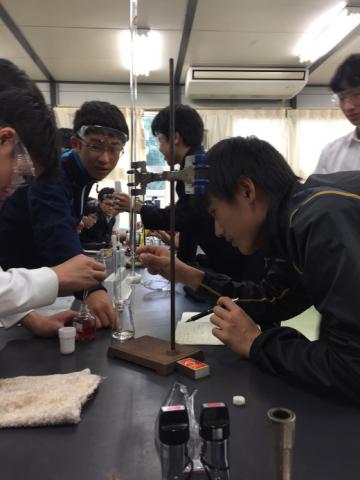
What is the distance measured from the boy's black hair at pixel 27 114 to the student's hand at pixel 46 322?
423 millimetres

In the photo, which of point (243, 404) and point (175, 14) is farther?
point (175, 14)

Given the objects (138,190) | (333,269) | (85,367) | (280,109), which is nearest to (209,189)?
(138,190)

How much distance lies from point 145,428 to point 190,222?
1.36 meters

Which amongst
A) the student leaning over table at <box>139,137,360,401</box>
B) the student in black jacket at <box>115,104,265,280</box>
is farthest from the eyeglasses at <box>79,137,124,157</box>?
the student leaning over table at <box>139,137,360,401</box>

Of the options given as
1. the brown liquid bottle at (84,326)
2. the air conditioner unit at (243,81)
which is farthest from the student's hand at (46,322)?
the air conditioner unit at (243,81)

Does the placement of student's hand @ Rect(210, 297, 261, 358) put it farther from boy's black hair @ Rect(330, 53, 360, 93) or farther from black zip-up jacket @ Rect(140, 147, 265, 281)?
boy's black hair @ Rect(330, 53, 360, 93)

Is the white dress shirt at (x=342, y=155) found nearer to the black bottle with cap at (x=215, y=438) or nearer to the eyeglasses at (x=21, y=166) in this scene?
the eyeglasses at (x=21, y=166)

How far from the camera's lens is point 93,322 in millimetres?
1096

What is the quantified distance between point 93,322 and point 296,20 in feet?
10.4

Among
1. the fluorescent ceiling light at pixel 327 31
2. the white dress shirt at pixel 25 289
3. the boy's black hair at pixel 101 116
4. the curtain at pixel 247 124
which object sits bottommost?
the white dress shirt at pixel 25 289

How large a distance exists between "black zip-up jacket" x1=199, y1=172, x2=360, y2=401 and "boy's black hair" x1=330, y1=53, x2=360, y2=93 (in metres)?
1.09

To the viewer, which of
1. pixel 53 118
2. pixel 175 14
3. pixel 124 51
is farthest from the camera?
pixel 124 51

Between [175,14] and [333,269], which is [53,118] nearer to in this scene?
[333,269]

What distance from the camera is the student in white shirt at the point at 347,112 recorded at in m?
1.78
